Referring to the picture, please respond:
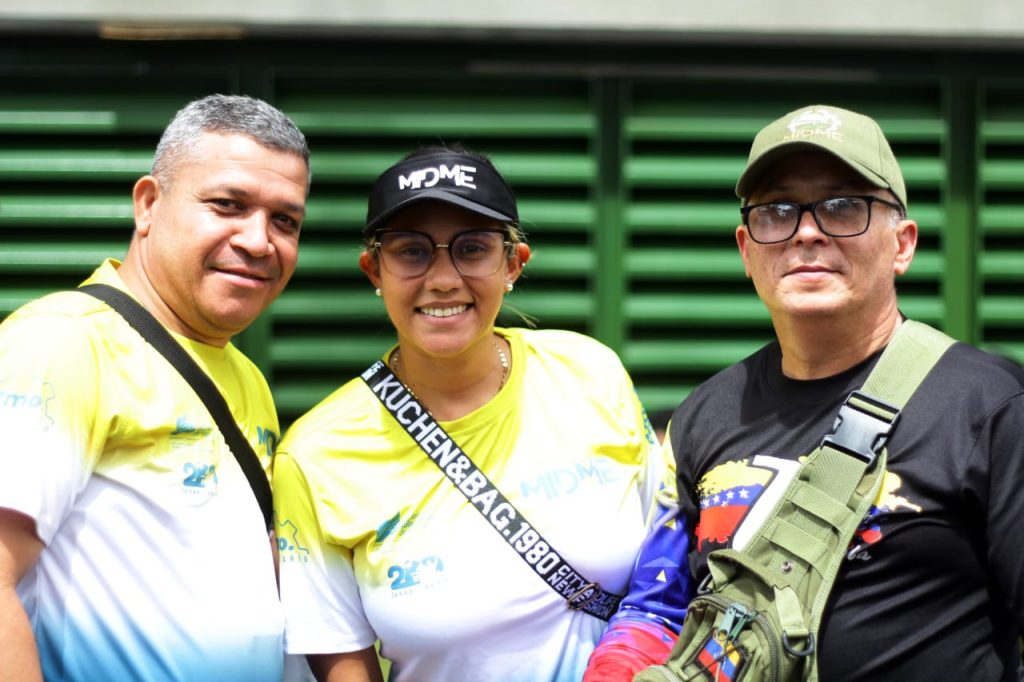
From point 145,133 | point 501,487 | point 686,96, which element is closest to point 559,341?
point 501,487

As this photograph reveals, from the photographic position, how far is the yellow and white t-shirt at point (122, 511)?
231cm

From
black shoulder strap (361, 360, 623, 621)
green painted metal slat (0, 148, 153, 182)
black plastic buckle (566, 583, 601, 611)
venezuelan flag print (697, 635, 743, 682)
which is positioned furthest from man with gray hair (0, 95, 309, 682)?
green painted metal slat (0, 148, 153, 182)

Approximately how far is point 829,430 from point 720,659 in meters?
0.57

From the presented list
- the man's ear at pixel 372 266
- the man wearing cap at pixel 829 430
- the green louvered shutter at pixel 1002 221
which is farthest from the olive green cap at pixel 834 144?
the green louvered shutter at pixel 1002 221

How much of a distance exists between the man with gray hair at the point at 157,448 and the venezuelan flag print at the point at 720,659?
108 cm

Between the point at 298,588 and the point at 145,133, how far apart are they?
10.2 feet

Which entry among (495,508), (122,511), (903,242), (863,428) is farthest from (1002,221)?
(122,511)

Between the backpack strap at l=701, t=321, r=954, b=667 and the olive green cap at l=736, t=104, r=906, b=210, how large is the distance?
1.35 ft

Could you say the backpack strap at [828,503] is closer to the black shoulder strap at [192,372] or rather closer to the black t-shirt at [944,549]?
the black t-shirt at [944,549]

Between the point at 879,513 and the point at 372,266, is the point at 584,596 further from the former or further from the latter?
the point at 372,266

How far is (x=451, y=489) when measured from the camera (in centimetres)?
278

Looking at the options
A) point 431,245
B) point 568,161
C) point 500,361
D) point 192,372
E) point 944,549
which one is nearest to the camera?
point 944,549

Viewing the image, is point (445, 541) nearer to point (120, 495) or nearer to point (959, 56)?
point (120, 495)

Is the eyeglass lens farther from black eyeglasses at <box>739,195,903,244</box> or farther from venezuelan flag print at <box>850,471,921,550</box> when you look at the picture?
venezuelan flag print at <box>850,471,921,550</box>
